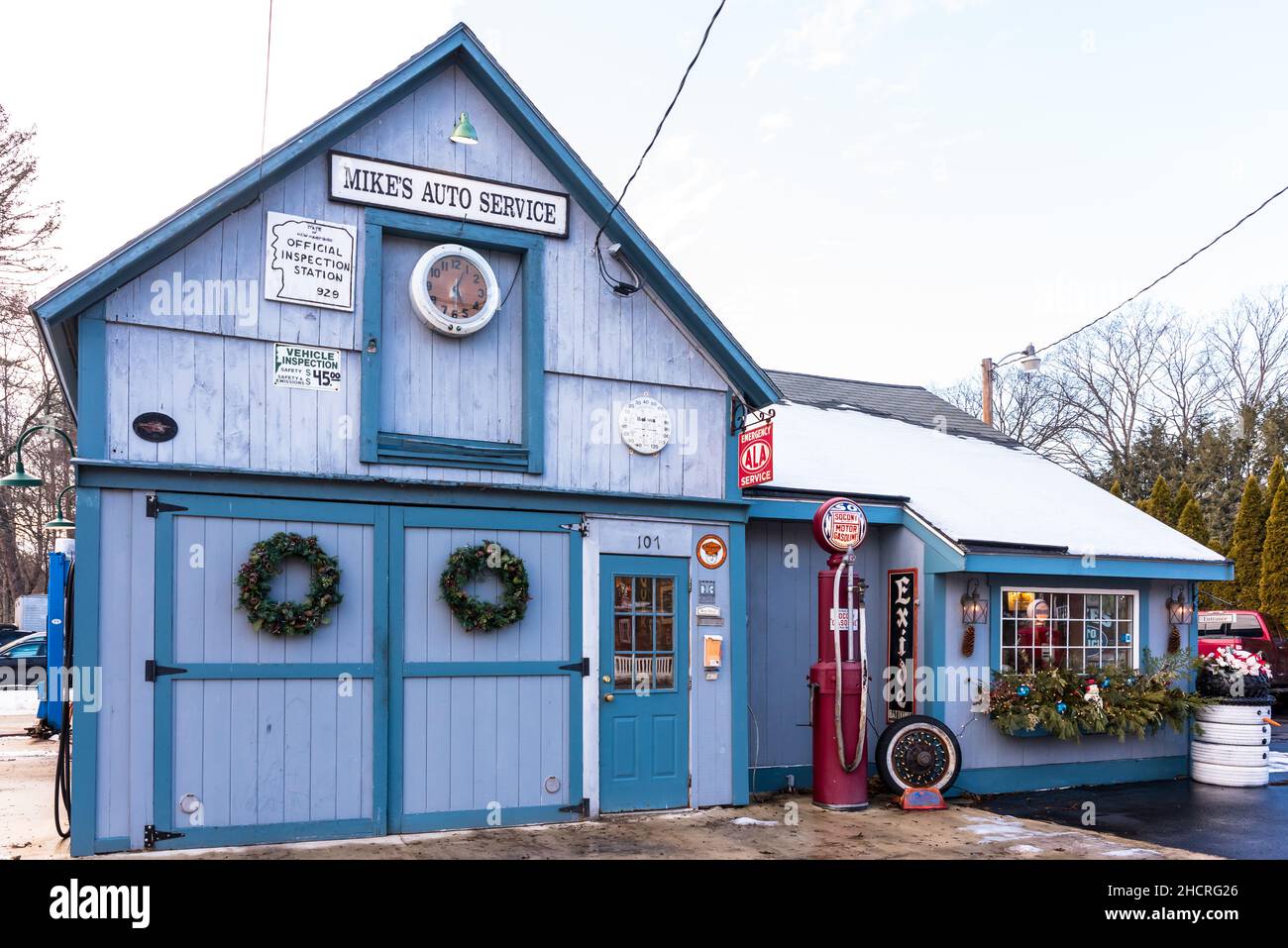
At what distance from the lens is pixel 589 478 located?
906 cm

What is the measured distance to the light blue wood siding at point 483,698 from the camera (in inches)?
324

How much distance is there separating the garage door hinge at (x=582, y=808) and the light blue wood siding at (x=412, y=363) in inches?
101

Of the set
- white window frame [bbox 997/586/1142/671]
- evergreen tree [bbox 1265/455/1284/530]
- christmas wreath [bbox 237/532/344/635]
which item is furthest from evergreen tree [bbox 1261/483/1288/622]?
christmas wreath [bbox 237/532/344/635]

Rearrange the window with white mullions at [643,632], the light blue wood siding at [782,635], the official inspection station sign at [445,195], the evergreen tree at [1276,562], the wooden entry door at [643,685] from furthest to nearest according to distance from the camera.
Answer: the evergreen tree at [1276,562] → the light blue wood siding at [782,635] → the window with white mullions at [643,632] → the wooden entry door at [643,685] → the official inspection station sign at [445,195]

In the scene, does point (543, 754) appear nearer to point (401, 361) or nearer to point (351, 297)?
point (401, 361)

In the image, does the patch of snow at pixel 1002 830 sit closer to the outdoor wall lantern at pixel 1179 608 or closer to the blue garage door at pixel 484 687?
the blue garage door at pixel 484 687

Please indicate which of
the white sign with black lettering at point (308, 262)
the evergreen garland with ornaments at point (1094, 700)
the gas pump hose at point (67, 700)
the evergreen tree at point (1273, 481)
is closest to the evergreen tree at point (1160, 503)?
the evergreen tree at point (1273, 481)

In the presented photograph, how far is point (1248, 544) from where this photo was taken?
26625mm

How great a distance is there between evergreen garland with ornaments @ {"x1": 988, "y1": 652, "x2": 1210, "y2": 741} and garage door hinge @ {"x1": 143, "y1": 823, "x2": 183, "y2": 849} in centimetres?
749

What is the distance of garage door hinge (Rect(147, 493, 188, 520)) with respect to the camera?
743 centimetres

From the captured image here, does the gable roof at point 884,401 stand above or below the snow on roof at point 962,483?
above

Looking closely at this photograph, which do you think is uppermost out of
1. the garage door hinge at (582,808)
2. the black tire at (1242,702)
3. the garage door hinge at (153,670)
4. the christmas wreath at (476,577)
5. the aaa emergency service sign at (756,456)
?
the aaa emergency service sign at (756,456)

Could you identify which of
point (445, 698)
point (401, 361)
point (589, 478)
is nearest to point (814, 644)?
point (589, 478)

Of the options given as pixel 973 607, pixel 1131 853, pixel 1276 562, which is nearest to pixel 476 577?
pixel 973 607
